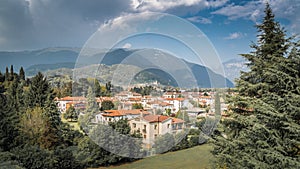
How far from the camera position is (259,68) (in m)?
4.67

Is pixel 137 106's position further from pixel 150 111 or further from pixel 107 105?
pixel 107 105

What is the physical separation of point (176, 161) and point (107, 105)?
3439mm

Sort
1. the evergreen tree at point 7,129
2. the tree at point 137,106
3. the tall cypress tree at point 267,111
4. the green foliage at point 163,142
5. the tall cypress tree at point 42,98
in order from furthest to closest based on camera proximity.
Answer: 1. the tall cypress tree at point 42,98
2. the evergreen tree at point 7,129
3. the green foliage at point 163,142
4. the tree at point 137,106
5. the tall cypress tree at point 267,111

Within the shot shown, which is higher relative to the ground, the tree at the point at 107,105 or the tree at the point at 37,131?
the tree at the point at 107,105

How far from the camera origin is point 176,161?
8500 millimetres

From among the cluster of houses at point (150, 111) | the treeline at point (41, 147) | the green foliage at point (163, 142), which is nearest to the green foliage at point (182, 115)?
the cluster of houses at point (150, 111)

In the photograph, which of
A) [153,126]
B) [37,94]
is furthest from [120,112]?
[37,94]

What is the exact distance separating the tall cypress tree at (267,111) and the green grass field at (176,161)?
292cm

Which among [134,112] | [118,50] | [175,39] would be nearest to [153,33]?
[175,39]

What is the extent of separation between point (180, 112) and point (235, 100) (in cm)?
243

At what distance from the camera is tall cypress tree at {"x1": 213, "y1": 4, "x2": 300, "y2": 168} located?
370 centimetres

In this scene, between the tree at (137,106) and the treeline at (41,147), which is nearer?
the tree at (137,106)

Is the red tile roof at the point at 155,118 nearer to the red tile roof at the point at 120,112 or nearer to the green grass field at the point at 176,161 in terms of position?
the red tile roof at the point at 120,112

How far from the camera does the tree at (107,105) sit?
6806mm
